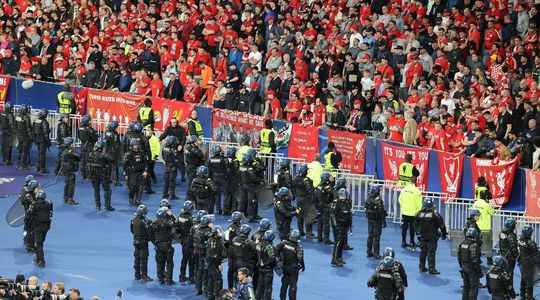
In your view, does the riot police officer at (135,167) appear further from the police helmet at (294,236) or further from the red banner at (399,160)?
the police helmet at (294,236)

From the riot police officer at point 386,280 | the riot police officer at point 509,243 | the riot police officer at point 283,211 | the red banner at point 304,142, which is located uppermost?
the red banner at point 304,142

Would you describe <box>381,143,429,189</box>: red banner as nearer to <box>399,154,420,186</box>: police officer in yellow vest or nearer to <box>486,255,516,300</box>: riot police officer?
<box>399,154,420,186</box>: police officer in yellow vest

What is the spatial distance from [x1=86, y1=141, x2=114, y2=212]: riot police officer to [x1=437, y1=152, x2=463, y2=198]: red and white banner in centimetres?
771

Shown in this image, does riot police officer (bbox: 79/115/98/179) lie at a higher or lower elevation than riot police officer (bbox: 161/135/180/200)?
higher

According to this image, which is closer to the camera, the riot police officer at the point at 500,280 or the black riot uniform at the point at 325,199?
the riot police officer at the point at 500,280

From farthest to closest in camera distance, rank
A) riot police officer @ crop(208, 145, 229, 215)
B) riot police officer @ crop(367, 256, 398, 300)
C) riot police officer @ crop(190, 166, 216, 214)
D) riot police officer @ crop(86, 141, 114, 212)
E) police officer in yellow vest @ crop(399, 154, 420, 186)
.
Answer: riot police officer @ crop(86, 141, 114, 212) < riot police officer @ crop(208, 145, 229, 215) < police officer in yellow vest @ crop(399, 154, 420, 186) < riot police officer @ crop(190, 166, 216, 214) < riot police officer @ crop(367, 256, 398, 300)

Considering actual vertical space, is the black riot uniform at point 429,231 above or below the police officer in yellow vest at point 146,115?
below

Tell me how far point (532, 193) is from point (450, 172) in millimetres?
2160

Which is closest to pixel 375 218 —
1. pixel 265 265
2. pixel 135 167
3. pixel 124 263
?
pixel 265 265

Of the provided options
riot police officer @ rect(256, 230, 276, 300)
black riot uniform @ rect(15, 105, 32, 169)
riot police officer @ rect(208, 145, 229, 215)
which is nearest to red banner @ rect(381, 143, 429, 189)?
riot police officer @ rect(208, 145, 229, 215)

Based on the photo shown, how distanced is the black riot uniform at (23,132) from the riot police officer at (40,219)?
23.9ft

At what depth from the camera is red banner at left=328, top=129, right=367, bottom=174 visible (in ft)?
117

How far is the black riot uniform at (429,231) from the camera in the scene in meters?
30.8

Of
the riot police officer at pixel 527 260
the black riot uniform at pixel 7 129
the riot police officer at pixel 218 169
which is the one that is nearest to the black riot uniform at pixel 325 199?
the riot police officer at pixel 218 169
